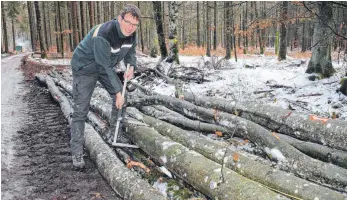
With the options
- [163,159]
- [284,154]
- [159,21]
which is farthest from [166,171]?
[159,21]

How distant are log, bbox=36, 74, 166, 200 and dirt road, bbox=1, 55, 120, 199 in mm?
147

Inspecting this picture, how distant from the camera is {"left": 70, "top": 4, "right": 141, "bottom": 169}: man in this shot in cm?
357

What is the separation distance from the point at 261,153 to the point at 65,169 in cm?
254

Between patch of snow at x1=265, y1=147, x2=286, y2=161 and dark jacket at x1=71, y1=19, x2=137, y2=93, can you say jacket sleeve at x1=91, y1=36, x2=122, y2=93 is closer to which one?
dark jacket at x1=71, y1=19, x2=137, y2=93

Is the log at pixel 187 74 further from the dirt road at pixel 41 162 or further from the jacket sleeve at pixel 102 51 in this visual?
the jacket sleeve at pixel 102 51

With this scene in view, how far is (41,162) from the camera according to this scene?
161 inches

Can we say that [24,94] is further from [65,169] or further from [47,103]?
[65,169]

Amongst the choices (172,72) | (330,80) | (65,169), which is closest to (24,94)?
(172,72)

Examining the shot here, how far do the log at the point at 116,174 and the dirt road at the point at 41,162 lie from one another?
147mm

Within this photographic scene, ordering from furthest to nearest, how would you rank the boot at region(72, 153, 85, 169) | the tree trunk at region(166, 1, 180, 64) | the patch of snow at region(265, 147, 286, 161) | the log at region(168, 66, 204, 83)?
the tree trunk at region(166, 1, 180, 64) < the log at region(168, 66, 204, 83) < the boot at region(72, 153, 85, 169) < the patch of snow at region(265, 147, 286, 161)

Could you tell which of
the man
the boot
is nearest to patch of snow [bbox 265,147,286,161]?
the man

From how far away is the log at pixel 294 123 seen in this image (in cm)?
323

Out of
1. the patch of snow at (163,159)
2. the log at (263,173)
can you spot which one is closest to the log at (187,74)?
the log at (263,173)

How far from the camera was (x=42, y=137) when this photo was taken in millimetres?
5148
